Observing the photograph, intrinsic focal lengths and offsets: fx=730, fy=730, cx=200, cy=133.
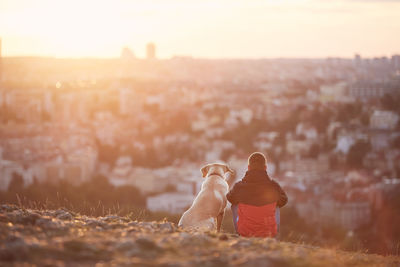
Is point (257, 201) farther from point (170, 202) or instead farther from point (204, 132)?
point (204, 132)

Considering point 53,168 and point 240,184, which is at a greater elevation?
point 240,184

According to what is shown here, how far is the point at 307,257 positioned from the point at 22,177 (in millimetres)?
44299

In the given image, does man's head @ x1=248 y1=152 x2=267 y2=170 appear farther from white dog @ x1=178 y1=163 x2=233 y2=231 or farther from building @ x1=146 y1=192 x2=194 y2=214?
building @ x1=146 y1=192 x2=194 y2=214

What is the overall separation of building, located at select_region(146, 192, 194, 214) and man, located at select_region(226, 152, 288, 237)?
1444 inches

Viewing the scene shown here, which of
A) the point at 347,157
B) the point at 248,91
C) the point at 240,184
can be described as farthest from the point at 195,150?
the point at 240,184

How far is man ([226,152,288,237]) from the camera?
4617 millimetres

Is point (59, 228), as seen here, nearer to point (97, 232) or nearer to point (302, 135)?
point (97, 232)

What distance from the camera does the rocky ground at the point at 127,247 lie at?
132 inches

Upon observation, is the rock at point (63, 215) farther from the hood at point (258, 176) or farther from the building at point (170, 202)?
the building at point (170, 202)

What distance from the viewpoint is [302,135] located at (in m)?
69.6

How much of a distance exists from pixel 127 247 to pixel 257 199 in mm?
1236

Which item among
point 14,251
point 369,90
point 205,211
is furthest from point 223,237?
point 369,90

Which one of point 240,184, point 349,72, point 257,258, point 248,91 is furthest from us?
point 248,91

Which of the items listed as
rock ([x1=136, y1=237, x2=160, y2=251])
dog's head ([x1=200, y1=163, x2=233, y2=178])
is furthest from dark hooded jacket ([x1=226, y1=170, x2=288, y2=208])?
rock ([x1=136, y1=237, x2=160, y2=251])
